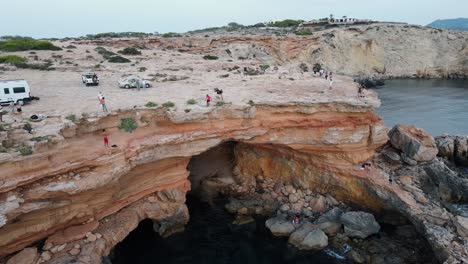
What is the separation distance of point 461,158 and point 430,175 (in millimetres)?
8036

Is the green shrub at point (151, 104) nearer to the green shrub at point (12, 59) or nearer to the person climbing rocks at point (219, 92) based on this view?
the person climbing rocks at point (219, 92)

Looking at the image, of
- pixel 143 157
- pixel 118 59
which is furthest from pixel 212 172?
pixel 118 59

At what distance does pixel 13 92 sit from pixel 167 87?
943 centimetres

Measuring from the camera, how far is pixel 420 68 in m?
73.4

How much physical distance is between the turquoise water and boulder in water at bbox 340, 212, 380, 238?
21714 mm

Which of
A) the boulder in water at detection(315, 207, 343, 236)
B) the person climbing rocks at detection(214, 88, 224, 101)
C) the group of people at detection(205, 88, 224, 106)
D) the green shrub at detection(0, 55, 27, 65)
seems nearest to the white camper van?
the group of people at detection(205, 88, 224, 106)

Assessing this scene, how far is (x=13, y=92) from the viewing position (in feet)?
67.4

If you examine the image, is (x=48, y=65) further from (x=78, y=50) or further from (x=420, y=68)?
(x=420, y=68)

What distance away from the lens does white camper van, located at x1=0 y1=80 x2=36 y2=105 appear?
20.3 m

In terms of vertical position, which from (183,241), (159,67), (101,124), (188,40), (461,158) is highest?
(188,40)

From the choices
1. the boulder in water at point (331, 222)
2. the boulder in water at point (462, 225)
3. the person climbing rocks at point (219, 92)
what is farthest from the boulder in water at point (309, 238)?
the person climbing rocks at point (219, 92)

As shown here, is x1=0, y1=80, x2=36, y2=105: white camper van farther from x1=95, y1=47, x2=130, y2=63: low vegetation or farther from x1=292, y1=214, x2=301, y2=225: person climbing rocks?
x1=292, y1=214, x2=301, y2=225: person climbing rocks

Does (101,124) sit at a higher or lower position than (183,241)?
higher

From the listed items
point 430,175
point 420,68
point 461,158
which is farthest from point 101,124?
point 420,68
